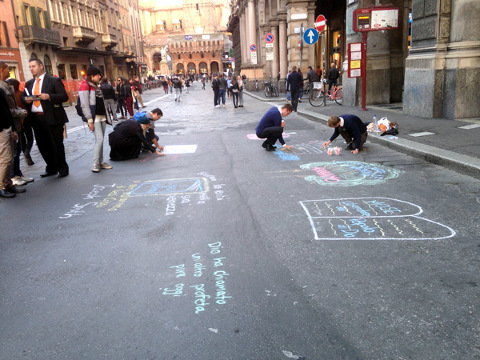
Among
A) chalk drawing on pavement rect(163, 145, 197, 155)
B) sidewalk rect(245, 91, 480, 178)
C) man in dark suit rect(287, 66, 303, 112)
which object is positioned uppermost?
man in dark suit rect(287, 66, 303, 112)

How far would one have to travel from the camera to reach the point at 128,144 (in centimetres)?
851

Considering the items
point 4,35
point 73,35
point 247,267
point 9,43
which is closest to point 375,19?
point 247,267

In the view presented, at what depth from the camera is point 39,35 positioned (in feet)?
112

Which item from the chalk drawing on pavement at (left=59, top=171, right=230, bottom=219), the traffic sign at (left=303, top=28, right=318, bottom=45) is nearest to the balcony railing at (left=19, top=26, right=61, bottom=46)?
the traffic sign at (left=303, top=28, right=318, bottom=45)

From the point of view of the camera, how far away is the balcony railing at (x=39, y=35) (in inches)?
Result: 1294

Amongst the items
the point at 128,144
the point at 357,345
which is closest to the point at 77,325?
the point at 357,345

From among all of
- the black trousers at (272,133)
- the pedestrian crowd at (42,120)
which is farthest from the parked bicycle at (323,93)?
the pedestrian crowd at (42,120)

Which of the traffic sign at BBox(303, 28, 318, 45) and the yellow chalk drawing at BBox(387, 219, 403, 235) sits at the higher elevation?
the traffic sign at BBox(303, 28, 318, 45)

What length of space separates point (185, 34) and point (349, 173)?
129 m

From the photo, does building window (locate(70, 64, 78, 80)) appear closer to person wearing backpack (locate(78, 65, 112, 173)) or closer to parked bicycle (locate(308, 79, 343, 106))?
parked bicycle (locate(308, 79, 343, 106))

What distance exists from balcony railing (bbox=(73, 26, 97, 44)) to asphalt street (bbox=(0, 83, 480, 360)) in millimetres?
41447

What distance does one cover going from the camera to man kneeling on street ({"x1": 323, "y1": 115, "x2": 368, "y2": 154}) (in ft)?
25.7

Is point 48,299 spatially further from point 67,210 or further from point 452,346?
point 452,346

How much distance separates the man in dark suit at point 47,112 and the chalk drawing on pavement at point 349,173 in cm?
437
